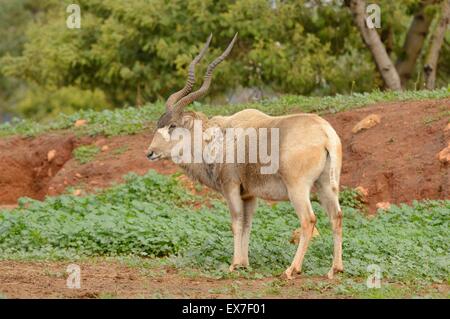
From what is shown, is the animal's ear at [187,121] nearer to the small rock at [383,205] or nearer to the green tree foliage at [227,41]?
the small rock at [383,205]

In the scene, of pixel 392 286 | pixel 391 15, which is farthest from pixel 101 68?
pixel 392 286

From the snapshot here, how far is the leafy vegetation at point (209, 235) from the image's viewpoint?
9.82 m

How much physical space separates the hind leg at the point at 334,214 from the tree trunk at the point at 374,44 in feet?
39.6

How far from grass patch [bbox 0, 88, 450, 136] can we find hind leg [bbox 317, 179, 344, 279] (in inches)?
240

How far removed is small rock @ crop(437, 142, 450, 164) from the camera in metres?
13.5

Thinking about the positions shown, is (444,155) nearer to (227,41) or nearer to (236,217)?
(236,217)

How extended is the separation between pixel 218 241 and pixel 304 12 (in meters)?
13.2

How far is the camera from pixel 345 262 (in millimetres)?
9719

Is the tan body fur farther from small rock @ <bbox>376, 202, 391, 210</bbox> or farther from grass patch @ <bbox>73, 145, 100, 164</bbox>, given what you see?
grass patch @ <bbox>73, 145, 100, 164</bbox>

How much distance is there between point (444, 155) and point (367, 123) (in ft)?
5.37

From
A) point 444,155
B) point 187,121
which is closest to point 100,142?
point 444,155

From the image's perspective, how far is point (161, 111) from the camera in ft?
58.8

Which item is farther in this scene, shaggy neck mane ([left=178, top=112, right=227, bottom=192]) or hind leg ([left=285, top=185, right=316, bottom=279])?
shaggy neck mane ([left=178, top=112, right=227, bottom=192])

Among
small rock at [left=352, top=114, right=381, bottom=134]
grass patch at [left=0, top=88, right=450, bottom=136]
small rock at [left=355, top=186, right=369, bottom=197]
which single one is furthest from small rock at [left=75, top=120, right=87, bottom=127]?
small rock at [left=355, top=186, right=369, bottom=197]
